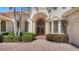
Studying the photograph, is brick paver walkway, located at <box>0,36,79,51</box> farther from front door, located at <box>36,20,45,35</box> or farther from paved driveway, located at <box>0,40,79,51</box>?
front door, located at <box>36,20,45,35</box>

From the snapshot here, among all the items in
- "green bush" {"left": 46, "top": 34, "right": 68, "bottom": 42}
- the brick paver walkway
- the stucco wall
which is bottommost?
the brick paver walkway

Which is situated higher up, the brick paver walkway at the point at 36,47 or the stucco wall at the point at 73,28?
the stucco wall at the point at 73,28

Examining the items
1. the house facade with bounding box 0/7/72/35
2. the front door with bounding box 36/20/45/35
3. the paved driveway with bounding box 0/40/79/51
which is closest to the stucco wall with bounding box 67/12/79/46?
the paved driveway with bounding box 0/40/79/51

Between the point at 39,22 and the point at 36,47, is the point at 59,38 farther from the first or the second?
the point at 39,22

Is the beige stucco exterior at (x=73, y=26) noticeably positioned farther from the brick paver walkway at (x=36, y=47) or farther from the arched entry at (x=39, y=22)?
the arched entry at (x=39, y=22)

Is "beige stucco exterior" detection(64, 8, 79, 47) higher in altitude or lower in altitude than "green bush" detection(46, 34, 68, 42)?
higher

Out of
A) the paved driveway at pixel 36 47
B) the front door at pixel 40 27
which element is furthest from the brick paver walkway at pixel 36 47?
the front door at pixel 40 27

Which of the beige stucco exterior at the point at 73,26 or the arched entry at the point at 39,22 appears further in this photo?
the arched entry at the point at 39,22

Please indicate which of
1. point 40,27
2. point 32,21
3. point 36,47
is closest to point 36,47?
point 36,47

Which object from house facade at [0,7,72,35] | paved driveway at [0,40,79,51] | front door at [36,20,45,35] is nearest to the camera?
paved driveway at [0,40,79,51]

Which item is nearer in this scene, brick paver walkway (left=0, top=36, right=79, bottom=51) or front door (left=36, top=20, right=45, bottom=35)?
brick paver walkway (left=0, top=36, right=79, bottom=51)
